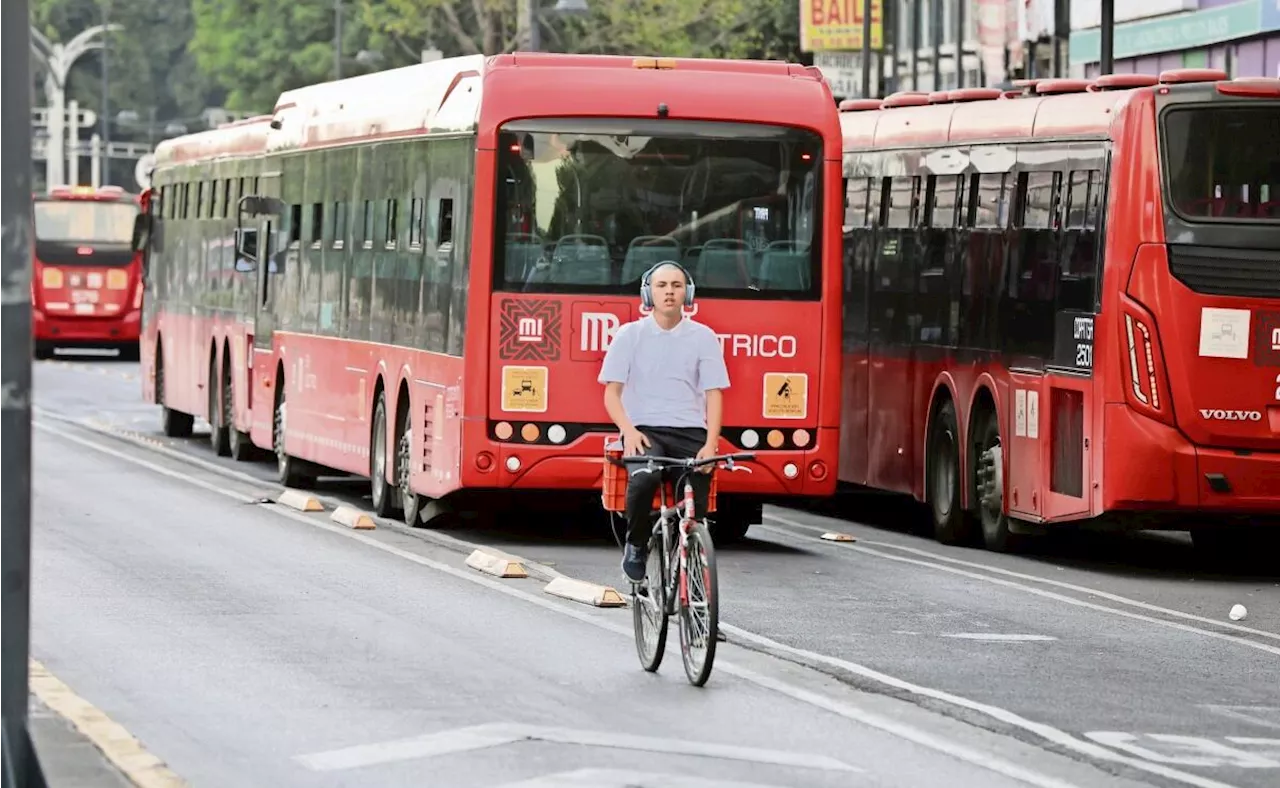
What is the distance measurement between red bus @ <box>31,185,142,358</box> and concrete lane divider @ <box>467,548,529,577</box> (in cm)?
4018

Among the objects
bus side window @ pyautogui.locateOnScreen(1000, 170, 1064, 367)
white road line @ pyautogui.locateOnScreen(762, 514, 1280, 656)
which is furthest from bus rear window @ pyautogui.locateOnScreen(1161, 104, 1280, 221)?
white road line @ pyautogui.locateOnScreen(762, 514, 1280, 656)

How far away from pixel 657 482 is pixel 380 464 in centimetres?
1017

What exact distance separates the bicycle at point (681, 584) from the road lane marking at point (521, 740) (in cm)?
126

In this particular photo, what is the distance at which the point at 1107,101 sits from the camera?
20.5m

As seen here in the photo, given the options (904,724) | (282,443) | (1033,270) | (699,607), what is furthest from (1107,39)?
(904,724)

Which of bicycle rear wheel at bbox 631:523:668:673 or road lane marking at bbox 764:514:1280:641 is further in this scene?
road lane marking at bbox 764:514:1280:641

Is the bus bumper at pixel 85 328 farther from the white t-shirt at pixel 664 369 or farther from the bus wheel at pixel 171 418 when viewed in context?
the white t-shirt at pixel 664 369

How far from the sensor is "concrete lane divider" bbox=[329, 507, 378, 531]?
73.8 ft

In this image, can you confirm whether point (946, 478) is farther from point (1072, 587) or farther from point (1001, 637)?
point (1001, 637)

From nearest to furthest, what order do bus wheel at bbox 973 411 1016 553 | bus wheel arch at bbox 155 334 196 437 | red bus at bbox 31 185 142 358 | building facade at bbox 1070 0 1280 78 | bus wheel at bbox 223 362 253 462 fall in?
bus wheel at bbox 973 411 1016 553 < bus wheel at bbox 223 362 253 462 < bus wheel arch at bbox 155 334 196 437 < building facade at bbox 1070 0 1280 78 < red bus at bbox 31 185 142 358

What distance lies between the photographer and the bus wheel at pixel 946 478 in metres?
23.0

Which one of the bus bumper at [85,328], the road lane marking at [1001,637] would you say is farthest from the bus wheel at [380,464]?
the bus bumper at [85,328]

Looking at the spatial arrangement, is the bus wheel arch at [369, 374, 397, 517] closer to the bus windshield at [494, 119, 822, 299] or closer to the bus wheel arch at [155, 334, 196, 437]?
the bus windshield at [494, 119, 822, 299]

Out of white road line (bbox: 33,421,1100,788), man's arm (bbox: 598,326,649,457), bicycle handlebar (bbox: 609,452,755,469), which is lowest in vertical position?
white road line (bbox: 33,421,1100,788)
